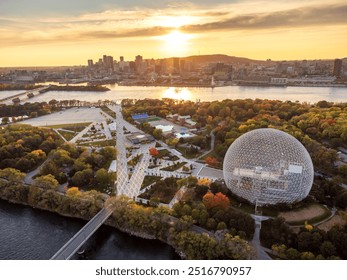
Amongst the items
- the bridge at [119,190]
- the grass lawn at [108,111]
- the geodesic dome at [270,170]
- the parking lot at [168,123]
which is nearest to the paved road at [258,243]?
the geodesic dome at [270,170]

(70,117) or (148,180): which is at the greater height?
(70,117)

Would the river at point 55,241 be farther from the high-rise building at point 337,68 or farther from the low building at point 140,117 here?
the high-rise building at point 337,68

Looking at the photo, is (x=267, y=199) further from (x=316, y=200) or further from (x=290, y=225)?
(x=316, y=200)

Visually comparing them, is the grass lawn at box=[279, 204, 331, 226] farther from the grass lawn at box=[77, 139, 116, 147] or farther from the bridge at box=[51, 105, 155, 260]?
the grass lawn at box=[77, 139, 116, 147]

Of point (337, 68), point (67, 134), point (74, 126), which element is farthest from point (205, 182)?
point (337, 68)

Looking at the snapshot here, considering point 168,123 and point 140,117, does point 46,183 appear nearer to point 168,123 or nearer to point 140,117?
point 168,123

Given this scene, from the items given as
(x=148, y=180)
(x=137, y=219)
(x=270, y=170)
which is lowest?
(x=148, y=180)
